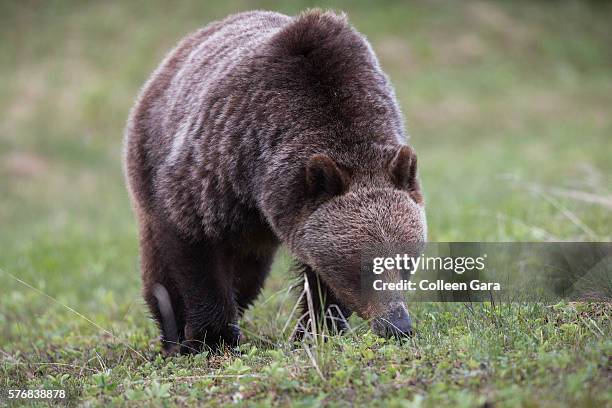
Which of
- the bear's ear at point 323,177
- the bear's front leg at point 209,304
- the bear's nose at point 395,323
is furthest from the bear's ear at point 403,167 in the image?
the bear's front leg at point 209,304

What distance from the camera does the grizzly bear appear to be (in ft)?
16.4

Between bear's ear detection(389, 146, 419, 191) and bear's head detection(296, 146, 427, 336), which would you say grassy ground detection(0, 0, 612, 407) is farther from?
bear's ear detection(389, 146, 419, 191)

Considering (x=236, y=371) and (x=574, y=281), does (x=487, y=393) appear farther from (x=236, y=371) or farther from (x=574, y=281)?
(x=574, y=281)

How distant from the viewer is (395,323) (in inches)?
187

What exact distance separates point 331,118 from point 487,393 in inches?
90.8

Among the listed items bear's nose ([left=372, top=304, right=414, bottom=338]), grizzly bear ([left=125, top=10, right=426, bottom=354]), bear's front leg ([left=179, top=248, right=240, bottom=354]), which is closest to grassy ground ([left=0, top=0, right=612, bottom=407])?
bear's nose ([left=372, top=304, right=414, bottom=338])

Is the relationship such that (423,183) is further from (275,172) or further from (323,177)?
(323,177)

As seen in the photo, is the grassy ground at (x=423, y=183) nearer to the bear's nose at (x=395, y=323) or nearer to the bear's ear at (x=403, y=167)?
the bear's nose at (x=395, y=323)

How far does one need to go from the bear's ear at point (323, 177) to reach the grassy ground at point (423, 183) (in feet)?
3.14

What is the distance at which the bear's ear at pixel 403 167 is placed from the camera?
5048mm

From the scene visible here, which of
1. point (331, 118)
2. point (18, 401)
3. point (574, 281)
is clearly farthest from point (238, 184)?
point (574, 281)

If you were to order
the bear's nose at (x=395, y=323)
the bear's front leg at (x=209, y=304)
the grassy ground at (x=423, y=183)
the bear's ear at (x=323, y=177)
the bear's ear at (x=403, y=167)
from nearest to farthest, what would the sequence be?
1. the grassy ground at (x=423, y=183)
2. the bear's nose at (x=395, y=323)
3. the bear's ear at (x=323, y=177)
4. the bear's ear at (x=403, y=167)
5. the bear's front leg at (x=209, y=304)

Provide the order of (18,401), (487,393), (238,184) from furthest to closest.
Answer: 1. (238,184)
2. (18,401)
3. (487,393)

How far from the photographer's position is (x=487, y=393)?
141 inches
